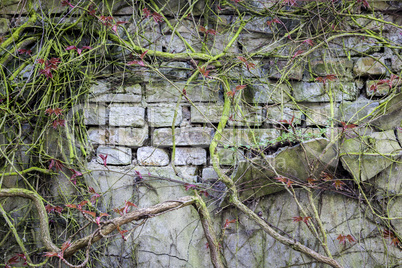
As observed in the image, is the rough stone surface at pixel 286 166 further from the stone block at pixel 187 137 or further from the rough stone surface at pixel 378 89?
the rough stone surface at pixel 378 89

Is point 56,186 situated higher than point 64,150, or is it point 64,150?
point 64,150

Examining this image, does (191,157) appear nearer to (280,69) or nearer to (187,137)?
(187,137)

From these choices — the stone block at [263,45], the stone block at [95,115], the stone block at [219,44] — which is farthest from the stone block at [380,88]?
the stone block at [95,115]

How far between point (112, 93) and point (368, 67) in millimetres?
1718

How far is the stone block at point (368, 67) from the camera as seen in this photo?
89.3 inches

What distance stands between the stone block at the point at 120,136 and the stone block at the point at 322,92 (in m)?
1.05

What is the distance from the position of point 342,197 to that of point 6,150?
7.06 feet

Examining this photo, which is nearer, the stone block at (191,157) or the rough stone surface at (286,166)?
the rough stone surface at (286,166)

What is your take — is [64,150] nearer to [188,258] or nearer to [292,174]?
[188,258]

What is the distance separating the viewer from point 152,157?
226 centimetres

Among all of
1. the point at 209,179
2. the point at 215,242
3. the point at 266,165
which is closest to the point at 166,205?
the point at 215,242

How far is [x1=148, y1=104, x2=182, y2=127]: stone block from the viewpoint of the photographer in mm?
2277

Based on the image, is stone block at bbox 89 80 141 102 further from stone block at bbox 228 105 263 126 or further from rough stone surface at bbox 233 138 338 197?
rough stone surface at bbox 233 138 338 197

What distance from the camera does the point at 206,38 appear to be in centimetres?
227
